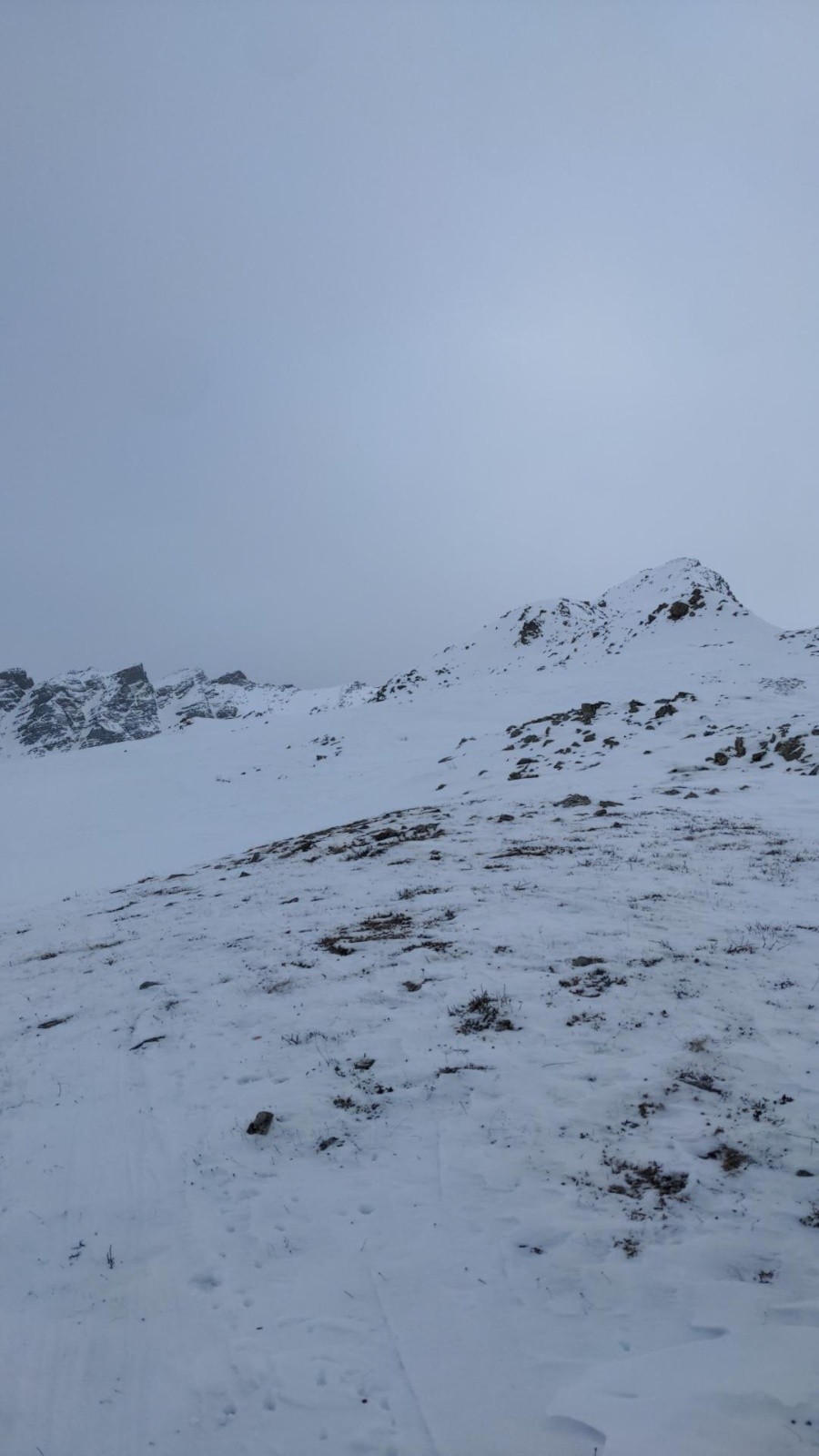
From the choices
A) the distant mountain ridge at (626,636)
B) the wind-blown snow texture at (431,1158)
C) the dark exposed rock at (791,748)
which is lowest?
the wind-blown snow texture at (431,1158)

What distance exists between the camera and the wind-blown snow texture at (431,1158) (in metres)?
3.81

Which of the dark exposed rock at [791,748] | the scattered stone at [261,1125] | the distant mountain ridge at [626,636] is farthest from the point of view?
the distant mountain ridge at [626,636]

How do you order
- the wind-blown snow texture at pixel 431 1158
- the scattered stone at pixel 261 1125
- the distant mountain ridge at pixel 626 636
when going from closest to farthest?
the wind-blown snow texture at pixel 431 1158 < the scattered stone at pixel 261 1125 < the distant mountain ridge at pixel 626 636

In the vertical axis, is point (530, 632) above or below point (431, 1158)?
above

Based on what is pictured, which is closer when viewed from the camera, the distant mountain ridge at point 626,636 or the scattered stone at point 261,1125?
the scattered stone at point 261,1125

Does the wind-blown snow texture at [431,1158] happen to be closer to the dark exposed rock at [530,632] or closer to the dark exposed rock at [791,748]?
the dark exposed rock at [791,748]

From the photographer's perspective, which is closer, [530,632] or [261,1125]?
[261,1125]

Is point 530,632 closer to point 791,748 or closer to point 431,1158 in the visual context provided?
point 791,748

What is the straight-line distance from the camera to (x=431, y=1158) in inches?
220

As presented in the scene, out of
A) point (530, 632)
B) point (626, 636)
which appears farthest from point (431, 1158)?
point (530, 632)

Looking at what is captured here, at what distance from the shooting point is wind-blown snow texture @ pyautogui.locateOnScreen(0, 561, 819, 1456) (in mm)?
3812

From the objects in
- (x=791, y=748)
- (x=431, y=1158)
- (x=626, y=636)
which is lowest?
(x=431, y=1158)

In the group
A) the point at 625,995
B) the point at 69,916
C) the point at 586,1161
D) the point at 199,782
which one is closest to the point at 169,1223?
the point at 586,1161

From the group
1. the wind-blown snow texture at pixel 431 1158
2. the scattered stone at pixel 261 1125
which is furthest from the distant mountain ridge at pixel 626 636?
the scattered stone at pixel 261 1125
